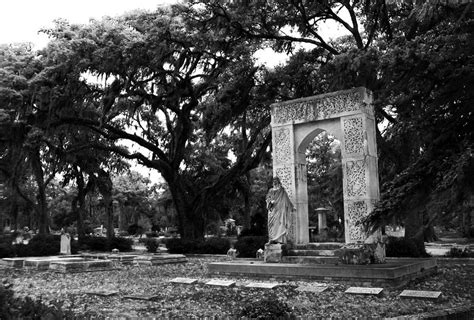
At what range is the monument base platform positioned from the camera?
37.9ft

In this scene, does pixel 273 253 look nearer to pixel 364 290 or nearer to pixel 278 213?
pixel 278 213

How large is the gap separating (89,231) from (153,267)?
39.1m

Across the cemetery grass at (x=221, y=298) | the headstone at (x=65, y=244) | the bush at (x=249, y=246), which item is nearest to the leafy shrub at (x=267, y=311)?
the cemetery grass at (x=221, y=298)

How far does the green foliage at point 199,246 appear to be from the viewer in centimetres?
2464

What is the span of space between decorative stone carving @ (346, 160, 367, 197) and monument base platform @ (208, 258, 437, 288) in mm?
2221

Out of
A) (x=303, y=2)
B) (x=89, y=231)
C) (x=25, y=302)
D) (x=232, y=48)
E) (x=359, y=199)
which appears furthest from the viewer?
(x=89, y=231)

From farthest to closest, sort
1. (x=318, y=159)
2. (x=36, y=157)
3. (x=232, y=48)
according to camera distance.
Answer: (x=318, y=159)
(x=36, y=157)
(x=232, y=48)

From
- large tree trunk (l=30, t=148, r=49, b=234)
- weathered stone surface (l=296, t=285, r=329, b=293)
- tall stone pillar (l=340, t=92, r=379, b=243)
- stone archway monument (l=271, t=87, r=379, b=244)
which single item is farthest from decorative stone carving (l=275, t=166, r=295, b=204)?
large tree trunk (l=30, t=148, r=49, b=234)

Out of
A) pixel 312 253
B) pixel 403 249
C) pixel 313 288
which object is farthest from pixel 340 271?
pixel 403 249

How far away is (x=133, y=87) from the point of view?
23.3 m

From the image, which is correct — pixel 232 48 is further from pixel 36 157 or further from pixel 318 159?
pixel 318 159

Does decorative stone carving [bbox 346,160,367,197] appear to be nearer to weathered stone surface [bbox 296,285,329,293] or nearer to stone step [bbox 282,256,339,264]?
stone step [bbox 282,256,339,264]

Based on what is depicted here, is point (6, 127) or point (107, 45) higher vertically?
point (107, 45)

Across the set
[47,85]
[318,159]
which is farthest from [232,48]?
[318,159]
